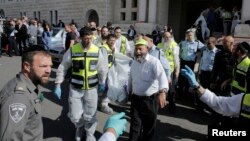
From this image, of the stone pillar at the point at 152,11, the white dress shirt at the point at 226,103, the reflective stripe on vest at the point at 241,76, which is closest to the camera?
the white dress shirt at the point at 226,103

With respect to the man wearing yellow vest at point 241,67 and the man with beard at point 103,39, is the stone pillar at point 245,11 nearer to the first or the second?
the man with beard at point 103,39

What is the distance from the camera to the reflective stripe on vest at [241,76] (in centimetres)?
507

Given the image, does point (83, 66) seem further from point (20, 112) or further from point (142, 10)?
point (142, 10)

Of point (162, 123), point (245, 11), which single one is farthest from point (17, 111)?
point (245, 11)

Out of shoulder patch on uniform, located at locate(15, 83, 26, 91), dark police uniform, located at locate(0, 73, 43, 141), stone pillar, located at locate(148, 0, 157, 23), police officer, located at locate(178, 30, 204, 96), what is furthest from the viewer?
stone pillar, located at locate(148, 0, 157, 23)

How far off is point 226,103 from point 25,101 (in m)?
2.09

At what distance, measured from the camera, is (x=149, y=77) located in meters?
5.20

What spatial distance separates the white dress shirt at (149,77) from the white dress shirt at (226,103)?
5.02ft

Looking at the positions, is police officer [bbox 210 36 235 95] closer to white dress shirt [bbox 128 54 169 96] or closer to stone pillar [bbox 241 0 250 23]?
white dress shirt [bbox 128 54 169 96]

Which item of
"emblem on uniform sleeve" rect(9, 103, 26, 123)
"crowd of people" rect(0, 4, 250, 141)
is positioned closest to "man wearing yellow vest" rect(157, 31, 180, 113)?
"crowd of people" rect(0, 4, 250, 141)

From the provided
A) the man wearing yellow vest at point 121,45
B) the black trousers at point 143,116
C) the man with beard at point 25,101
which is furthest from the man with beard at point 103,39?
the man with beard at point 25,101

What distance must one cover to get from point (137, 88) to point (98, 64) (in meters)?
0.84

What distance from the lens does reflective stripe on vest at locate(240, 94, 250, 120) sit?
3295mm

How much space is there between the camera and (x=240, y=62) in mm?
5152
